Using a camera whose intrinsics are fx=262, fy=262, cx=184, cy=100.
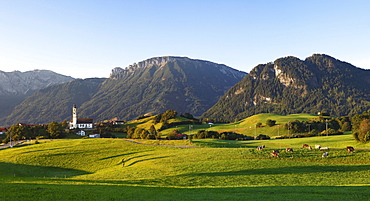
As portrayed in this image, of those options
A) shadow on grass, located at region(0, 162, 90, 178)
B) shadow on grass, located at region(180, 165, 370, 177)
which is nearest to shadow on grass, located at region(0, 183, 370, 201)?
shadow on grass, located at region(180, 165, 370, 177)

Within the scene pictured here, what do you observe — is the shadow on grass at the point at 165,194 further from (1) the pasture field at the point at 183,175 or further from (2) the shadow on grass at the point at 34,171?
(2) the shadow on grass at the point at 34,171

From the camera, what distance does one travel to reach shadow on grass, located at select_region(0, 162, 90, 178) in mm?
60969

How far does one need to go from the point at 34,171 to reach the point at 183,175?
137 ft

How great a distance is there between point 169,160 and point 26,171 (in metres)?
35.5

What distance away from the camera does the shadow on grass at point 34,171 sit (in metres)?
61.0

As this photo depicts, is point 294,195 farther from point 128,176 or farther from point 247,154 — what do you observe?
point 247,154

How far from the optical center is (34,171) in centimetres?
6469

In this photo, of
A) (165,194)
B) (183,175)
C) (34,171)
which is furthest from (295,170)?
(34,171)

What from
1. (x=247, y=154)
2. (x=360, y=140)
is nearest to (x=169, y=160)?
(x=247, y=154)

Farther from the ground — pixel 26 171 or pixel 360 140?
pixel 360 140

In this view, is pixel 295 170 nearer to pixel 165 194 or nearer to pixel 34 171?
pixel 165 194

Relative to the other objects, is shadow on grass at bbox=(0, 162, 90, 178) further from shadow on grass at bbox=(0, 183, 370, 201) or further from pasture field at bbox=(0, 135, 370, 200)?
shadow on grass at bbox=(0, 183, 370, 201)

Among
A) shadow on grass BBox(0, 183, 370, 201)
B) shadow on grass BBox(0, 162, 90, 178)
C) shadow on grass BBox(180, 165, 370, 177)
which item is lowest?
shadow on grass BBox(0, 162, 90, 178)

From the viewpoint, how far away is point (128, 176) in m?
46.8
